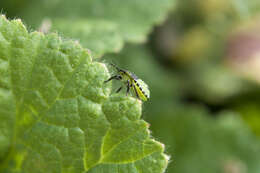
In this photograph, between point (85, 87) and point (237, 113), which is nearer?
point (85, 87)

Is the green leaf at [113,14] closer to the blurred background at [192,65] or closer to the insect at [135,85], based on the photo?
the blurred background at [192,65]

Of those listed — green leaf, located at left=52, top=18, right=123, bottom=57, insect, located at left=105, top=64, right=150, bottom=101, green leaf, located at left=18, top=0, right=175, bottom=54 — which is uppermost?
green leaf, located at left=18, top=0, right=175, bottom=54

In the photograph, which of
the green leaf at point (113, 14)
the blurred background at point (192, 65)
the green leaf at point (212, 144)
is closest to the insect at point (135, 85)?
the green leaf at point (113, 14)

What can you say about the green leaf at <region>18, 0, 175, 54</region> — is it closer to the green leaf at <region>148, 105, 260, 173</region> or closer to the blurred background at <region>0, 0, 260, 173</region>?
the blurred background at <region>0, 0, 260, 173</region>

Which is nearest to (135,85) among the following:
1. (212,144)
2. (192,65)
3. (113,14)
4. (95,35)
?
(95,35)

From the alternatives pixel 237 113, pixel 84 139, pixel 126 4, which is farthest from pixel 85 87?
pixel 237 113

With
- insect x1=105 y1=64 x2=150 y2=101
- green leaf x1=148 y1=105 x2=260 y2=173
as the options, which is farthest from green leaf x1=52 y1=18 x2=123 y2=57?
green leaf x1=148 y1=105 x2=260 y2=173

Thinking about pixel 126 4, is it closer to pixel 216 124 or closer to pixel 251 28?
pixel 216 124
